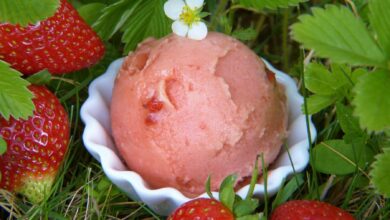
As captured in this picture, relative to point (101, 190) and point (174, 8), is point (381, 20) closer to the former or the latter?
point (174, 8)

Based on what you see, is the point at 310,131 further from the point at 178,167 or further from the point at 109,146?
the point at 109,146

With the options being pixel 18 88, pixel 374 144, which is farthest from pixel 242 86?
pixel 18 88

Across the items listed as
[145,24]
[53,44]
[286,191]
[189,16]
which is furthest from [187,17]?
[286,191]

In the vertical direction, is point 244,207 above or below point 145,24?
below

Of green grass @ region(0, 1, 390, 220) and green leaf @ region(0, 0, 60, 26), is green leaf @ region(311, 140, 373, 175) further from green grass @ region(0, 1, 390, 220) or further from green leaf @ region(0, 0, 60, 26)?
green leaf @ region(0, 0, 60, 26)

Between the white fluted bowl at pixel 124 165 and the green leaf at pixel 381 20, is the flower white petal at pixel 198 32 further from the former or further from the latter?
the green leaf at pixel 381 20

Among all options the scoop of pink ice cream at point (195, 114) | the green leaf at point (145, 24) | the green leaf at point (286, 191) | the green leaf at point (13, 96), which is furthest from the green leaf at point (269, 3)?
the green leaf at point (13, 96)
